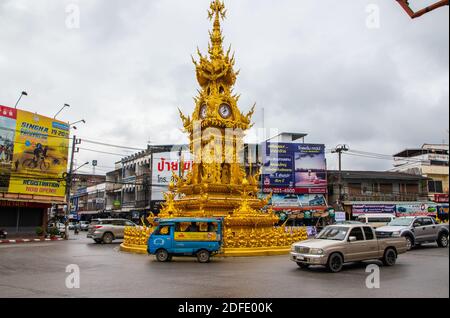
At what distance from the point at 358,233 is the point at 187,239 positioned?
6.66m

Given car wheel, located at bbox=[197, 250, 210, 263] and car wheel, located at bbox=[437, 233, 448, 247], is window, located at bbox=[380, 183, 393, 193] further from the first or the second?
car wheel, located at bbox=[197, 250, 210, 263]

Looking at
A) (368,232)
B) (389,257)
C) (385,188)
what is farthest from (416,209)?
(368,232)

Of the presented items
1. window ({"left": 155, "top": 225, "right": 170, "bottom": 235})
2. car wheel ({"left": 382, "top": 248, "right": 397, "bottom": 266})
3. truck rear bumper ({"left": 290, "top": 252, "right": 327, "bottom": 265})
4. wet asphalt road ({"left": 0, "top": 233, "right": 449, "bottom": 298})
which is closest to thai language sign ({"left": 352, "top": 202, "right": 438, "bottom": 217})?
wet asphalt road ({"left": 0, "top": 233, "right": 449, "bottom": 298})

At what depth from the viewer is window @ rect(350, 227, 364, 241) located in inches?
522

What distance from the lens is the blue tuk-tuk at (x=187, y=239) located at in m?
15.3

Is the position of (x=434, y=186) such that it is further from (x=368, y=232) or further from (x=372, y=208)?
(x=368, y=232)

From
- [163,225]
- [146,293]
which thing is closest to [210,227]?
[163,225]

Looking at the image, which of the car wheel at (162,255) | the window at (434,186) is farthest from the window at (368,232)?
the window at (434,186)

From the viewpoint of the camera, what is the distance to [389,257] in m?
13.8

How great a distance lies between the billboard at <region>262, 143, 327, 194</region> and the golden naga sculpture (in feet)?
94.2

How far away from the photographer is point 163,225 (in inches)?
623

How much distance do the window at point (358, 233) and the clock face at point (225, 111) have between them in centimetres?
1039

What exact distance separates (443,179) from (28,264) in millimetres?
56021
